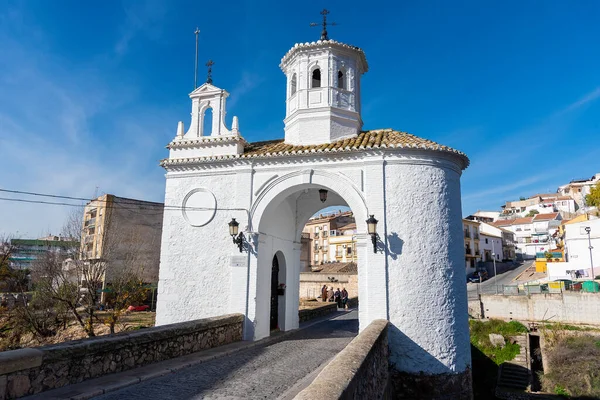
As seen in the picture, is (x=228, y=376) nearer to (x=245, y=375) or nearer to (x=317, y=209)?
(x=245, y=375)

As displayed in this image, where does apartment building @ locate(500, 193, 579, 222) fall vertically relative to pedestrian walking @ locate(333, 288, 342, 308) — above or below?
above

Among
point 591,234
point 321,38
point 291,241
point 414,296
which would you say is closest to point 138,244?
point 291,241

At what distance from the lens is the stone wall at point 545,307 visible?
79.4ft

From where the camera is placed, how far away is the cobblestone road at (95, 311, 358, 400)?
577 cm

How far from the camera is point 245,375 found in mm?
6973

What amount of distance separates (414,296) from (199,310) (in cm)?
569

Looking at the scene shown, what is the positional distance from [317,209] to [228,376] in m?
7.81


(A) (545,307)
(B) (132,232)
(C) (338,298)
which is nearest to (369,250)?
(C) (338,298)

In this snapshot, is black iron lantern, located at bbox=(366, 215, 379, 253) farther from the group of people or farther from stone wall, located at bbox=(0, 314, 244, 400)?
the group of people

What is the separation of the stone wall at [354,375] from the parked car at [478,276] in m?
36.2

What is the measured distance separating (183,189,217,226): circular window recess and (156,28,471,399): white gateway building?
1.3 inches

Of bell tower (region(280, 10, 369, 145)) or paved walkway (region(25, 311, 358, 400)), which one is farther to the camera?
bell tower (region(280, 10, 369, 145))

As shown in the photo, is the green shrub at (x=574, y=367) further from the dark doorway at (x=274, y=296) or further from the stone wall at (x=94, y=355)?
the stone wall at (x=94, y=355)

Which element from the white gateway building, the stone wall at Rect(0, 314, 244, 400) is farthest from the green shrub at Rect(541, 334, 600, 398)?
the stone wall at Rect(0, 314, 244, 400)
